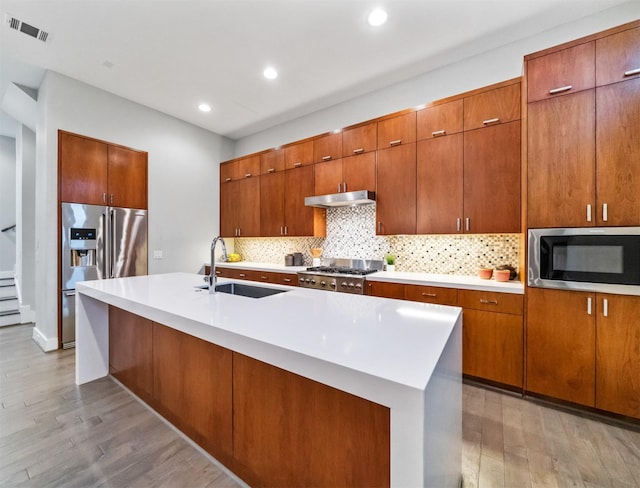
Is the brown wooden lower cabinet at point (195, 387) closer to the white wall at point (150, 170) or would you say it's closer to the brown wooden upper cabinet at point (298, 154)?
the white wall at point (150, 170)

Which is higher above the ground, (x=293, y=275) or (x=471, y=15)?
(x=471, y=15)

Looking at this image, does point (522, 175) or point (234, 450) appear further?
point (522, 175)

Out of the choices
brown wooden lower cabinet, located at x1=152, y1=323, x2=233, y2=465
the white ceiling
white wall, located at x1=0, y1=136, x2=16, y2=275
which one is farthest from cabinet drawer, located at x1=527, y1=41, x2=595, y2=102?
white wall, located at x1=0, y1=136, x2=16, y2=275

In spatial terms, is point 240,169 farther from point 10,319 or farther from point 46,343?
point 10,319

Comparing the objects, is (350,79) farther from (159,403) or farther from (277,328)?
(159,403)

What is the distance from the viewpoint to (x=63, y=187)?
3203 millimetres

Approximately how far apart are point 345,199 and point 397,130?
0.95m

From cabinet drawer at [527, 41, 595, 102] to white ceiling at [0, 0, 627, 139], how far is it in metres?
0.49

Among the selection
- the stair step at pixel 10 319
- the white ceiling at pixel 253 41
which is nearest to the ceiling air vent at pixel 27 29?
the white ceiling at pixel 253 41

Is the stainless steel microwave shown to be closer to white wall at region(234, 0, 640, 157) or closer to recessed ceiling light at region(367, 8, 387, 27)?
white wall at region(234, 0, 640, 157)

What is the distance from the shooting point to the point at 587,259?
1996 mm

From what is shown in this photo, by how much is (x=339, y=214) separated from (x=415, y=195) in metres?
1.21

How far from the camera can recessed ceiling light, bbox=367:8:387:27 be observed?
7.35ft

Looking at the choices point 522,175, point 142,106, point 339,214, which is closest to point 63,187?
point 142,106
